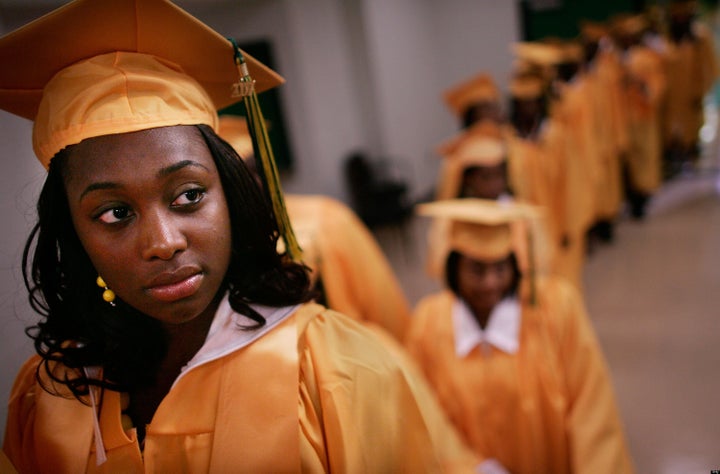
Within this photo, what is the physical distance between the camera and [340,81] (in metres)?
2.88

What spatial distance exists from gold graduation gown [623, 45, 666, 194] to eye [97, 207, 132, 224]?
18.0 feet

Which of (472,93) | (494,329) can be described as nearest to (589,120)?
(472,93)

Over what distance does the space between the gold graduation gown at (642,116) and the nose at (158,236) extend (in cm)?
546

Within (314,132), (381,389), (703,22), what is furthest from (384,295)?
(703,22)

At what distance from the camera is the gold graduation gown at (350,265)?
208 centimetres

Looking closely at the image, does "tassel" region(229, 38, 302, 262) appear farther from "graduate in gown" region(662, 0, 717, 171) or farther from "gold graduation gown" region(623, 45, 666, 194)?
"graduate in gown" region(662, 0, 717, 171)

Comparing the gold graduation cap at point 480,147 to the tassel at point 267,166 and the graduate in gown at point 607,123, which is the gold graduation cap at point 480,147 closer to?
the graduate in gown at point 607,123

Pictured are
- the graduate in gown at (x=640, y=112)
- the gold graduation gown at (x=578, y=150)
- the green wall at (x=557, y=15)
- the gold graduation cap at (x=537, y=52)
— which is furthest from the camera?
the graduate in gown at (x=640, y=112)

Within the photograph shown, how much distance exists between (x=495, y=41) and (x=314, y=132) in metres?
0.88

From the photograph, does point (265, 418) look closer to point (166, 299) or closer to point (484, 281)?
point (166, 299)

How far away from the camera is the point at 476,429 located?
6.20 ft

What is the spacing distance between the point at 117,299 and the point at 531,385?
4.90ft

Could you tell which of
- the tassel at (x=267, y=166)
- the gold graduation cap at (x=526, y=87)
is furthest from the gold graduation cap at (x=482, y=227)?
the gold graduation cap at (x=526, y=87)

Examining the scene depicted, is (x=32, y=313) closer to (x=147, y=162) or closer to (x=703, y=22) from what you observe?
(x=147, y=162)
